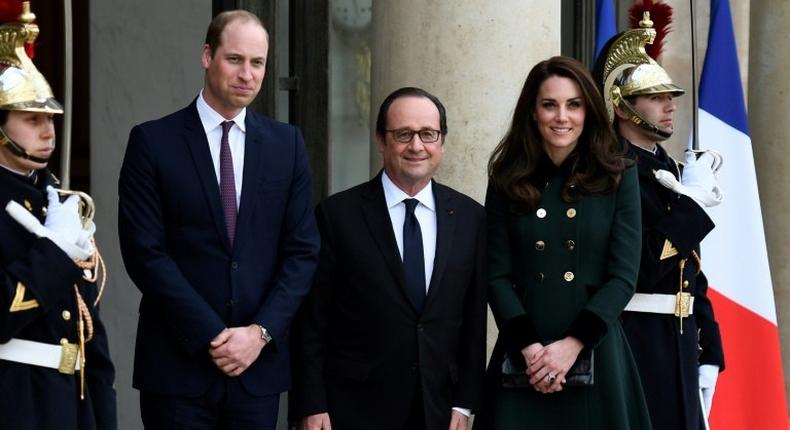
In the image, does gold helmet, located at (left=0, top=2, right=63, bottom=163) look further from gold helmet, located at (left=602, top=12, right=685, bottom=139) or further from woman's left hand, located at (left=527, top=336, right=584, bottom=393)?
gold helmet, located at (left=602, top=12, right=685, bottom=139)

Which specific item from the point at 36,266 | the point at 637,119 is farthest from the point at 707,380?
the point at 36,266

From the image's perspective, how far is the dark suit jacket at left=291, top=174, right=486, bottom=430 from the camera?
495 centimetres

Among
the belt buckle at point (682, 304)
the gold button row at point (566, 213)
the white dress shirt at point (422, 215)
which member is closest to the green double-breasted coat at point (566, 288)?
the gold button row at point (566, 213)

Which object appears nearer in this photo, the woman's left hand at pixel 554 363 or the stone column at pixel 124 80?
the woman's left hand at pixel 554 363

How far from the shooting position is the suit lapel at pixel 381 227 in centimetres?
496

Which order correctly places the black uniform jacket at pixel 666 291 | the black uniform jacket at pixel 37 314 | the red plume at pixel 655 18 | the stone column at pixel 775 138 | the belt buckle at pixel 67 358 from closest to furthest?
the black uniform jacket at pixel 37 314
the belt buckle at pixel 67 358
the black uniform jacket at pixel 666 291
the red plume at pixel 655 18
the stone column at pixel 775 138

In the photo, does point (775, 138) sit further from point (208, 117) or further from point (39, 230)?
point (39, 230)

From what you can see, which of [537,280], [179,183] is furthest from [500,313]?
[179,183]

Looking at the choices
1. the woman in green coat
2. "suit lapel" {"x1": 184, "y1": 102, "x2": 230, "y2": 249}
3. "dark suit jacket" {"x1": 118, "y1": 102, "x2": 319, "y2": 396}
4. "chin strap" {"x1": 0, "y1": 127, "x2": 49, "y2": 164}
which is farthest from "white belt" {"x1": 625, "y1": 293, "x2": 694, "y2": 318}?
"chin strap" {"x1": 0, "y1": 127, "x2": 49, "y2": 164}

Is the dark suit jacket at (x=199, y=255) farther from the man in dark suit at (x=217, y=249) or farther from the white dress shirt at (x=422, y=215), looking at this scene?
the white dress shirt at (x=422, y=215)

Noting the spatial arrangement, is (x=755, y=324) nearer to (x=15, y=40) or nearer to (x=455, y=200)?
(x=455, y=200)

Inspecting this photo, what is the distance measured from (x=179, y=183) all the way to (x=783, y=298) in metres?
4.97

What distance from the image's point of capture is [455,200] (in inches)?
201

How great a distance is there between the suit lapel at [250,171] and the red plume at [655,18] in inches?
82.5
